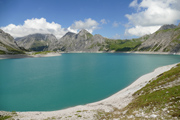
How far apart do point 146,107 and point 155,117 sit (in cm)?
409

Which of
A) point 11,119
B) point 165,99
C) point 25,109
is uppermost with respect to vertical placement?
point 165,99

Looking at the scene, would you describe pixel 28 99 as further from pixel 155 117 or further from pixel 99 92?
pixel 155 117

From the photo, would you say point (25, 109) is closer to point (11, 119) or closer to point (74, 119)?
point (11, 119)

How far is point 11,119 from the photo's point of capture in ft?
73.3

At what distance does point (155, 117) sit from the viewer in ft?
55.1

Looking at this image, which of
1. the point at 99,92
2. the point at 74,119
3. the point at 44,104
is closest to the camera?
the point at 74,119

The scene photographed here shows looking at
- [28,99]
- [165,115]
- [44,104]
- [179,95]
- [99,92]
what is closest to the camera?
[165,115]

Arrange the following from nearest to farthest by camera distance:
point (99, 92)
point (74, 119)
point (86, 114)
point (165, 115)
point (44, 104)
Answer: point (165, 115), point (74, 119), point (86, 114), point (44, 104), point (99, 92)

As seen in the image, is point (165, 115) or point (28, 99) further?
point (28, 99)

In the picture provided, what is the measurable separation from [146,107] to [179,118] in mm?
6318

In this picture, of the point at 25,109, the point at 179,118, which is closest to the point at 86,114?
the point at 179,118

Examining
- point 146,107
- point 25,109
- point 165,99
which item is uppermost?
point 165,99

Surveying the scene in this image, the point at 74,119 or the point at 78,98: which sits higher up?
the point at 74,119

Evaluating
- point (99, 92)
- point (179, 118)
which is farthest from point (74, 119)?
point (99, 92)
